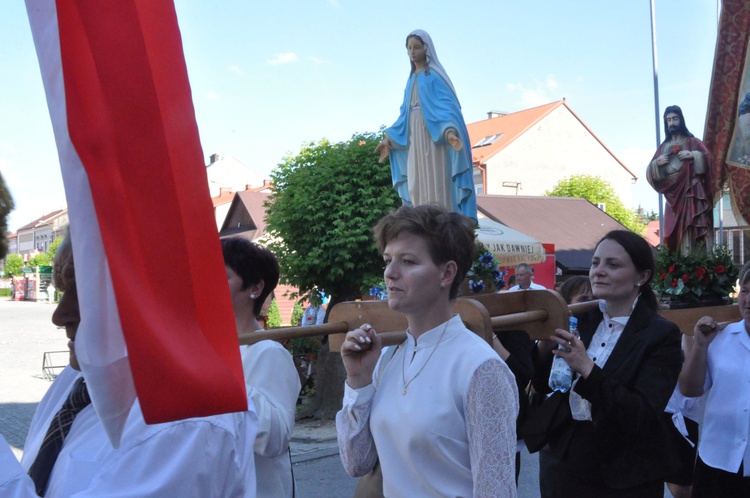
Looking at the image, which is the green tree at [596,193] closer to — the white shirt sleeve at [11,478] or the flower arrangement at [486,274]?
the flower arrangement at [486,274]

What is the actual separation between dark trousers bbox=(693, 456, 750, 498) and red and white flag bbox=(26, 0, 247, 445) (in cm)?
324

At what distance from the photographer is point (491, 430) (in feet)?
6.93

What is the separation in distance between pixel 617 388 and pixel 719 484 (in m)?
1.27

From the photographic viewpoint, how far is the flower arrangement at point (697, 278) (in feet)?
16.4

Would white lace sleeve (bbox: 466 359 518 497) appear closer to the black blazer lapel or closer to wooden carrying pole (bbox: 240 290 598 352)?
wooden carrying pole (bbox: 240 290 598 352)

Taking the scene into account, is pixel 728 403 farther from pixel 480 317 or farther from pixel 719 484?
pixel 480 317

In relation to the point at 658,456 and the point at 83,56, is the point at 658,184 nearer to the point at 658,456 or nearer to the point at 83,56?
the point at 658,456

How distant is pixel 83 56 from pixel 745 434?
3.48 meters

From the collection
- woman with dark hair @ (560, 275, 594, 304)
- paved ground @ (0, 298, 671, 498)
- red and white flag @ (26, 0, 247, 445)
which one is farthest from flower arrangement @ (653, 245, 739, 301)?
red and white flag @ (26, 0, 247, 445)

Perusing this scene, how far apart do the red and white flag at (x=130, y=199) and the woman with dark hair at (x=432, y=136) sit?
4784 millimetres

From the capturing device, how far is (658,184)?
7.28 metres

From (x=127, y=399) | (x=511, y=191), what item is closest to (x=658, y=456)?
(x=127, y=399)

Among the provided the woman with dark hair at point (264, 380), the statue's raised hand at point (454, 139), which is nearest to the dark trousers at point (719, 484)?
the woman with dark hair at point (264, 380)

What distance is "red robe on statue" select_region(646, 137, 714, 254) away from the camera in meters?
7.00
